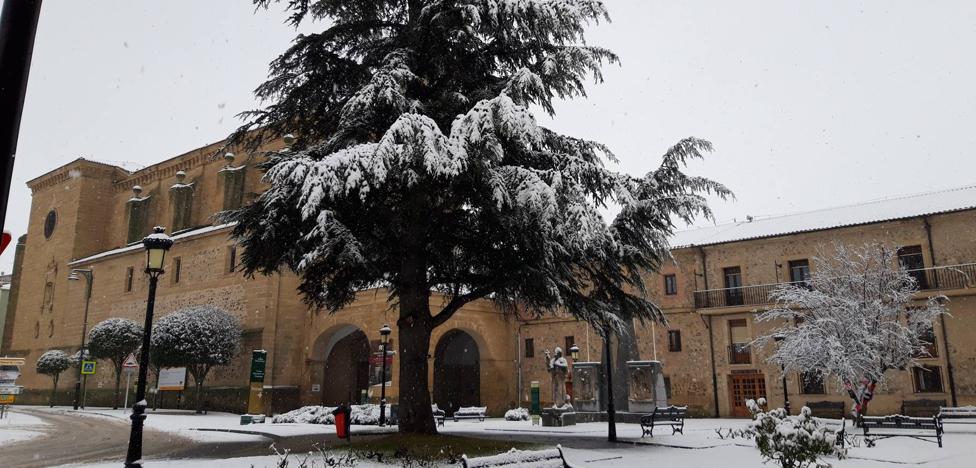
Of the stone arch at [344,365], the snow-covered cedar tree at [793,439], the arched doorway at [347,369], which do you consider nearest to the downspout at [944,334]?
the snow-covered cedar tree at [793,439]

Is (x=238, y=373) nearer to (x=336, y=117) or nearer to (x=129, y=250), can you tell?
(x=129, y=250)

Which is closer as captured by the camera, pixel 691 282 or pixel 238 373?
A: pixel 238 373

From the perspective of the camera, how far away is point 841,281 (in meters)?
24.7

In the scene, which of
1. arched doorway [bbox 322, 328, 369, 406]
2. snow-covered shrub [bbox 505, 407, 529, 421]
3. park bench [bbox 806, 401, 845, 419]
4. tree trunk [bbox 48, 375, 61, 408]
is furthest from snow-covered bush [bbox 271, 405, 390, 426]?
tree trunk [bbox 48, 375, 61, 408]

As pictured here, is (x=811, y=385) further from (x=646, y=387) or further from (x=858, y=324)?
(x=646, y=387)

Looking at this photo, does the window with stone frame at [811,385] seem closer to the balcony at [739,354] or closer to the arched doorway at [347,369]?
the balcony at [739,354]

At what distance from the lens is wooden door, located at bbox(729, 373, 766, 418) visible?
2948 centimetres

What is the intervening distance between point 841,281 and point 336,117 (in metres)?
20.2

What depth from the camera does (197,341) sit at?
2762cm

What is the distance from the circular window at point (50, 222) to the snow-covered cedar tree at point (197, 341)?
76.1 ft

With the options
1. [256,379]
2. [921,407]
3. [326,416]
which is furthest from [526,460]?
[921,407]

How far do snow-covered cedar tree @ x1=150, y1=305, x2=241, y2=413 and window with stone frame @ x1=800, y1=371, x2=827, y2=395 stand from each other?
79.3 ft

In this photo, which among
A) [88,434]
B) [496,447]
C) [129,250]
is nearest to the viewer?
[496,447]

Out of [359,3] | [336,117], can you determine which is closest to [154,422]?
[336,117]
